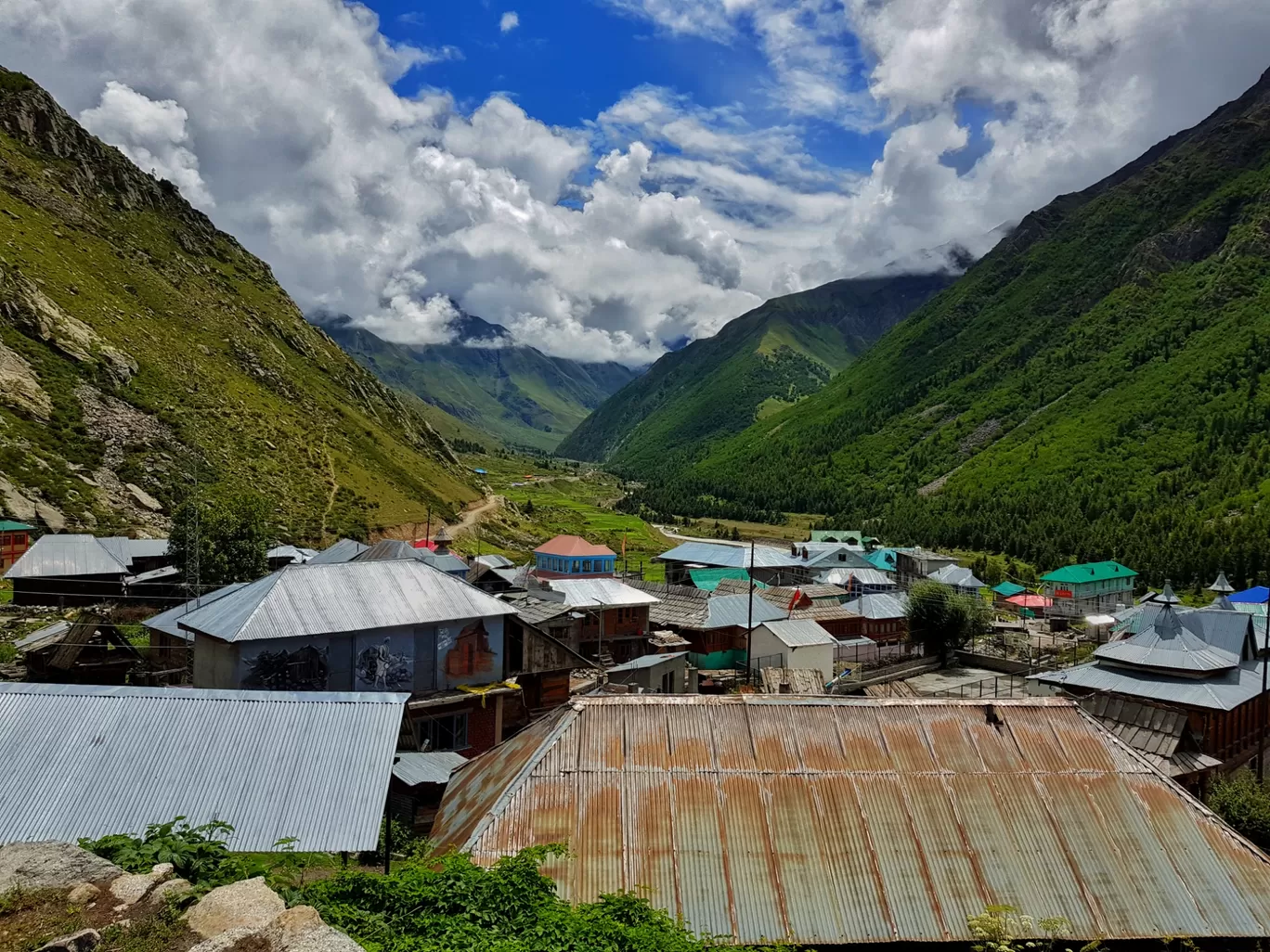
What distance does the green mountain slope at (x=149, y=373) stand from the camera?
75.0 m

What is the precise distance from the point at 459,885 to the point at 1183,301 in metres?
239

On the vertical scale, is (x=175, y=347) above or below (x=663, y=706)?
above

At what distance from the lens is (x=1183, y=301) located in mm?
198125

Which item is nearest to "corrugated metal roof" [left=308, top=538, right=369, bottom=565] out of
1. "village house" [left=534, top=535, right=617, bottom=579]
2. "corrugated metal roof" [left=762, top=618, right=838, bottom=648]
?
"village house" [left=534, top=535, right=617, bottom=579]

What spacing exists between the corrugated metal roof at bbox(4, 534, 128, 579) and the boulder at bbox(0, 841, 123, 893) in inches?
1911

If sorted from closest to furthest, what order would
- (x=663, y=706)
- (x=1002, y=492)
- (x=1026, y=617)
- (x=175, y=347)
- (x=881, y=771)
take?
1. (x=881, y=771)
2. (x=663, y=706)
3. (x=1026, y=617)
4. (x=175, y=347)
5. (x=1002, y=492)

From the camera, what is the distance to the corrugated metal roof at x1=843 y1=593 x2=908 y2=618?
219ft

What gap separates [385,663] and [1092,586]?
97.6 metres

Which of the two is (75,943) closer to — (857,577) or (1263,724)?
(1263,724)

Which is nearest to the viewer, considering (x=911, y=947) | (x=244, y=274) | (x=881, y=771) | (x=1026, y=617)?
(x=911, y=947)

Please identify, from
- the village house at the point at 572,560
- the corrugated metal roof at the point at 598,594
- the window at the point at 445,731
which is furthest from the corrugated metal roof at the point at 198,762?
the village house at the point at 572,560

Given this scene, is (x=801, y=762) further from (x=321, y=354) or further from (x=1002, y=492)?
(x=1002, y=492)

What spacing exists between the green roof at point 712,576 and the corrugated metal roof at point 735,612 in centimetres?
1854

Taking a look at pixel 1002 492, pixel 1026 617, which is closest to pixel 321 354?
pixel 1026 617
